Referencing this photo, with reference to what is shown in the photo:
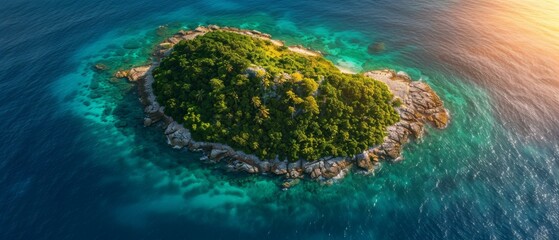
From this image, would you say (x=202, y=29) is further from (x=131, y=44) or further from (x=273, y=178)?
(x=273, y=178)

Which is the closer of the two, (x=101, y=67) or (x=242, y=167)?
(x=242, y=167)

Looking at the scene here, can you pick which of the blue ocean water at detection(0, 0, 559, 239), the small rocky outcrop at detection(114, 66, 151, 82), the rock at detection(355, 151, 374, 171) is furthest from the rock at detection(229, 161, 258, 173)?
the small rocky outcrop at detection(114, 66, 151, 82)

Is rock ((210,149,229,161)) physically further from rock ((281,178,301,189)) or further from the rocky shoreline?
rock ((281,178,301,189))

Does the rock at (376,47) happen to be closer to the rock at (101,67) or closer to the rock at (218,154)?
the rock at (218,154)

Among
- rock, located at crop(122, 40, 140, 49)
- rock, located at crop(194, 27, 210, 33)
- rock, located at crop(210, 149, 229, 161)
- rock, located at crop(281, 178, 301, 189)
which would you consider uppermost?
rock, located at crop(194, 27, 210, 33)

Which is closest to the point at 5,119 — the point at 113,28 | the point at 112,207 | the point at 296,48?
the point at 112,207

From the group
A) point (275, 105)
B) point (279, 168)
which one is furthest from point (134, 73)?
point (279, 168)
